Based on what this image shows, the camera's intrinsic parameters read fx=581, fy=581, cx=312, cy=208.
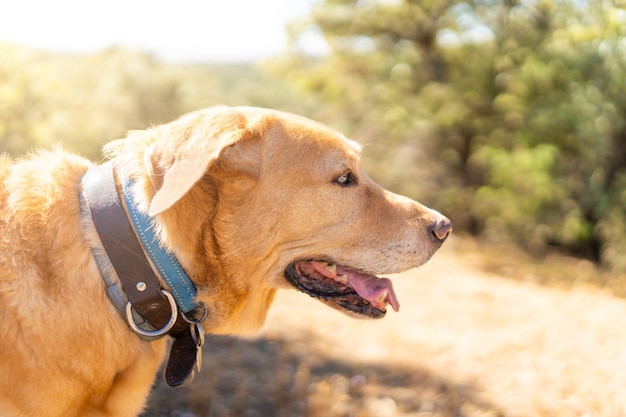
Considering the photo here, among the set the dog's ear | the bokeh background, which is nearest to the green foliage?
the bokeh background

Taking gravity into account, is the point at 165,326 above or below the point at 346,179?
below

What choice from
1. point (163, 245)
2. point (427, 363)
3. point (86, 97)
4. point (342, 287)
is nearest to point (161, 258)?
point (163, 245)

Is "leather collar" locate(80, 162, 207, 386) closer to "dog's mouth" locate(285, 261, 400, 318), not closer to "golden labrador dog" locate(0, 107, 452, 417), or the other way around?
"golden labrador dog" locate(0, 107, 452, 417)

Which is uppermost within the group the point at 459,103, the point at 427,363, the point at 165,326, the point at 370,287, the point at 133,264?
the point at 133,264

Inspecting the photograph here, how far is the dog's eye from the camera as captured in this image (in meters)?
2.80

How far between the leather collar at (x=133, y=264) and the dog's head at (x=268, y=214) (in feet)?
0.22

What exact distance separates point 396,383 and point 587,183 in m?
6.63

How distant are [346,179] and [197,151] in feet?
2.84

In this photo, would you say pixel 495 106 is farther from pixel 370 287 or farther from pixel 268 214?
pixel 268 214

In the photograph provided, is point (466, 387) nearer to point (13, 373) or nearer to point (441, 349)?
point (441, 349)

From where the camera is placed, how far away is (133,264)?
2285 mm

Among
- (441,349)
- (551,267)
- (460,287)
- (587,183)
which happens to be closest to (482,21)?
(587,183)

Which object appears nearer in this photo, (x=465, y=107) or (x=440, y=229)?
(x=440, y=229)

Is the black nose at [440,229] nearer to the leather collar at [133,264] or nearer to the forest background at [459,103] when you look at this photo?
the leather collar at [133,264]
